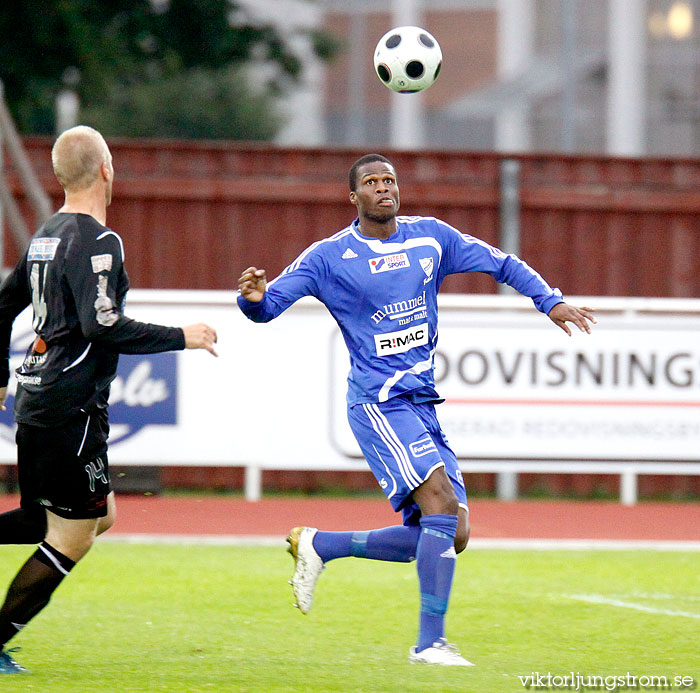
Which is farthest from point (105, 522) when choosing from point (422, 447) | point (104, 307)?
point (422, 447)

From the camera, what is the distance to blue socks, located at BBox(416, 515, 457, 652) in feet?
17.5

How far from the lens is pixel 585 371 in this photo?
1066cm

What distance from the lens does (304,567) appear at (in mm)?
5785

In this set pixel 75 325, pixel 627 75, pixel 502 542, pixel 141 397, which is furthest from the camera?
pixel 627 75

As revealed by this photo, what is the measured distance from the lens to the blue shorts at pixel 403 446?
5469 millimetres

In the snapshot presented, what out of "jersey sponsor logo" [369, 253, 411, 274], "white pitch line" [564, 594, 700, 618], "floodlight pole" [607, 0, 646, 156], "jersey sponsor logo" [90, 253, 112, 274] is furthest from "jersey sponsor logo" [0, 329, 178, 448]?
"floodlight pole" [607, 0, 646, 156]

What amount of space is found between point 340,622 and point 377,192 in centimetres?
216

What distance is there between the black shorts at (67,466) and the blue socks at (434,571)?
136cm

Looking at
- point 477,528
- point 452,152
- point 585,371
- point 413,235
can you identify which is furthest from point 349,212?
point 413,235

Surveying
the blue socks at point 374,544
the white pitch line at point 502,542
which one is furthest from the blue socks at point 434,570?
the white pitch line at point 502,542

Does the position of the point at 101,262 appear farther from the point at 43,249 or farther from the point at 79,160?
the point at 79,160

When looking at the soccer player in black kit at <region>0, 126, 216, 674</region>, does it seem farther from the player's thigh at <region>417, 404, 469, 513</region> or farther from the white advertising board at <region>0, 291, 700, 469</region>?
the white advertising board at <region>0, 291, 700, 469</region>

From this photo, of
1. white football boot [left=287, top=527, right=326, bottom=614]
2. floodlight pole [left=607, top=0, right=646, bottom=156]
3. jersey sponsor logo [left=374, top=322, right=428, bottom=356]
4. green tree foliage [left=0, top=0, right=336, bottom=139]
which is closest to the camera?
jersey sponsor logo [left=374, top=322, right=428, bottom=356]

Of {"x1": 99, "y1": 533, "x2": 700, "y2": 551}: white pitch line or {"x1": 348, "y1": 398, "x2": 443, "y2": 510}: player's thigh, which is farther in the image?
{"x1": 99, "y1": 533, "x2": 700, "y2": 551}: white pitch line
